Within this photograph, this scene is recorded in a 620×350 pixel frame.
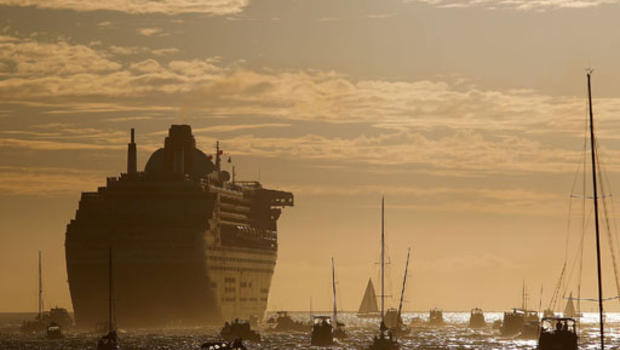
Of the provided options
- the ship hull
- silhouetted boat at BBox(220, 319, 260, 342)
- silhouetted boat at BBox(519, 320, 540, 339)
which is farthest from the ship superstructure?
silhouetted boat at BBox(519, 320, 540, 339)

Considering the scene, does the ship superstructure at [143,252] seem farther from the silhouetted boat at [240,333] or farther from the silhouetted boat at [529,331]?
the silhouetted boat at [529,331]

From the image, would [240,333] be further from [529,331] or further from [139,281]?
[529,331]

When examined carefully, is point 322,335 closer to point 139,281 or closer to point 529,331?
point 529,331

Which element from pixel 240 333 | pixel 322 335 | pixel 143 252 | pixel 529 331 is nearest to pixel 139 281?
pixel 143 252

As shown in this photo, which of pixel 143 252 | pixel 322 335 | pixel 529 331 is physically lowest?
pixel 529 331

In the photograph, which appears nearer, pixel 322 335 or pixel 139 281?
pixel 322 335

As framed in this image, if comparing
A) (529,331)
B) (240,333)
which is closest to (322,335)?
(240,333)

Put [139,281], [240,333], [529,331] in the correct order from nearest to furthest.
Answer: [240,333] → [529,331] → [139,281]

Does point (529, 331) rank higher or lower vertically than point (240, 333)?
lower

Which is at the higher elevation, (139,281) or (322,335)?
(139,281)

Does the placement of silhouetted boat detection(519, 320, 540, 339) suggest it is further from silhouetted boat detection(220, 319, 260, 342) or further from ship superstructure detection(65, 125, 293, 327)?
ship superstructure detection(65, 125, 293, 327)

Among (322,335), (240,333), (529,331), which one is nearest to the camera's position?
(322,335)

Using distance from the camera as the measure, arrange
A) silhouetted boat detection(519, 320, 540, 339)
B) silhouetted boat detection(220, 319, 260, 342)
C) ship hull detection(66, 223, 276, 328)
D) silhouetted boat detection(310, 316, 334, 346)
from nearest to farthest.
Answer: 1. silhouetted boat detection(310, 316, 334, 346)
2. silhouetted boat detection(220, 319, 260, 342)
3. silhouetted boat detection(519, 320, 540, 339)
4. ship hull detection(66, 223, 276, 328)

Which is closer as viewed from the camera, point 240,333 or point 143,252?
point 240,333
